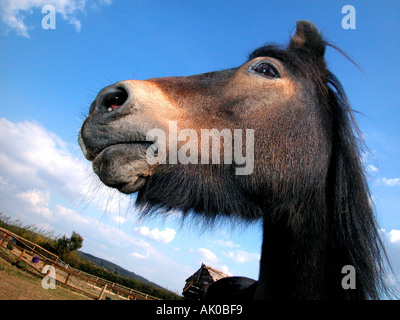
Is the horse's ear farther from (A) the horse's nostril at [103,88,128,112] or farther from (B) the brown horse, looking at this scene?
(A) the horse's nostril at [103,88,128,112]

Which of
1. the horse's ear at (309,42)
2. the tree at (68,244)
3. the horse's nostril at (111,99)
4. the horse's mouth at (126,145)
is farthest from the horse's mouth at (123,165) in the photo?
the tree at (68,244)

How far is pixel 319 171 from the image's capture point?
7.96 feet

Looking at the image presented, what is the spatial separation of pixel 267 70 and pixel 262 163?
1121 millimetres

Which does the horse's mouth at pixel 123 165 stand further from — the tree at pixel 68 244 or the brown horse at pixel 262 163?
the tree at pixel 68 244

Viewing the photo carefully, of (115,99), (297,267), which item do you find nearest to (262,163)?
(297,267)

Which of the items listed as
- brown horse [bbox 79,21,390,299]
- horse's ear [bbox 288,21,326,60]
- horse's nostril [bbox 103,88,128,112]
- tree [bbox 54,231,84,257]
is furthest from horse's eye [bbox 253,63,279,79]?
tree [bbox 54,231,84,257]

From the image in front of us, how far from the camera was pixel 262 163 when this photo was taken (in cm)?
229

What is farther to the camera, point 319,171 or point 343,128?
point 343,128

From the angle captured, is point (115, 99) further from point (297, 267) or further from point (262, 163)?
point (297, 267)

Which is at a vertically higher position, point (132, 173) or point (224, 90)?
point (224, 90)

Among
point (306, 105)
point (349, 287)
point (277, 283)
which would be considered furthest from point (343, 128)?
point (277, 283)
